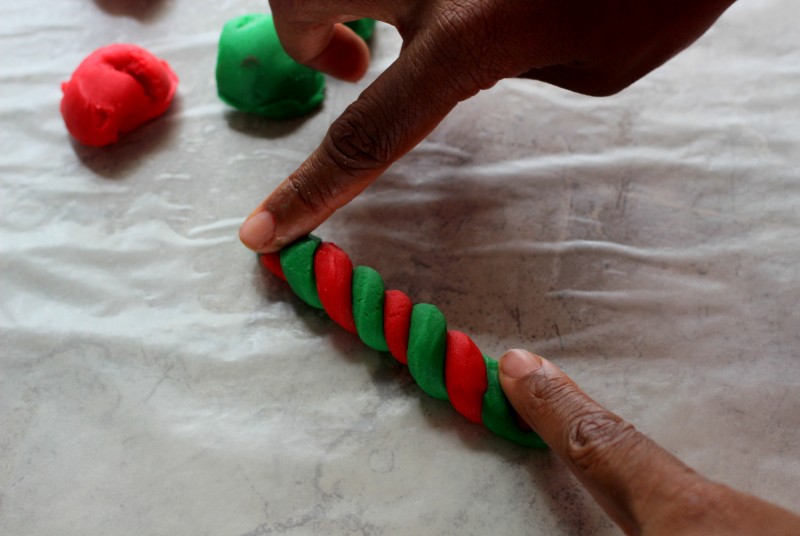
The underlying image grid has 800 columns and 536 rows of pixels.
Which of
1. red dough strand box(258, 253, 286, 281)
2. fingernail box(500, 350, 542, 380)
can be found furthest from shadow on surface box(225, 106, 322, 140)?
fingernail box(500, 350, 542, 380)

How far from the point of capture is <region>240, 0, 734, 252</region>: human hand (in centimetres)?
108

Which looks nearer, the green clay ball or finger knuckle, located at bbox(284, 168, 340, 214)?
finger knuckle, located at bbox(284, 168, 340, 214)

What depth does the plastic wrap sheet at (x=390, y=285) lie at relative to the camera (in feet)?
3.79

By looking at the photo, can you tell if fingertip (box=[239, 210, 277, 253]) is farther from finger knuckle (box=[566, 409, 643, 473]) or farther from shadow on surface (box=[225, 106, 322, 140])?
finger knuckle (box=[566, 409, 643, 473])

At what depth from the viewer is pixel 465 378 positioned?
115 cm

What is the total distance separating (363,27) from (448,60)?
0.58m

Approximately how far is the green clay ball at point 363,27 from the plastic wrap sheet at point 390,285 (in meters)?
0.05

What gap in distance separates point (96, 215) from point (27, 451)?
479 millimetres

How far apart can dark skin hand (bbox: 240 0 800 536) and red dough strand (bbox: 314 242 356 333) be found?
70 mm

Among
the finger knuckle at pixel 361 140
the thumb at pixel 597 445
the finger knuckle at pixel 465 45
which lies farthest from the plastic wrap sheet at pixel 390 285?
the finger knuckle at pixel 465 45

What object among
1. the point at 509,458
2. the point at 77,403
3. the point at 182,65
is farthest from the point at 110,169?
the point at 509,458

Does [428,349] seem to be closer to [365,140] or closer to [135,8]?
[365,140]

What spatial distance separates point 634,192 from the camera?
4.76 ft

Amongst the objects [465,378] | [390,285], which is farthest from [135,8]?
[465,378]
